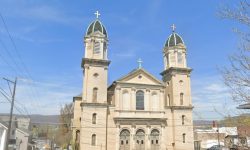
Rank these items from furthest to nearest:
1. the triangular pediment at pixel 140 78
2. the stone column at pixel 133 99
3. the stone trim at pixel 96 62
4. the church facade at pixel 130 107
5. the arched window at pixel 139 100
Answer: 1. the triangular pediment at pixel 140 78
2. the arched window at pixel 139 100
3. the stone column at pixel 133 99
4. the stone trim at pixel 96 62
5. the church facade at pixel 130 107

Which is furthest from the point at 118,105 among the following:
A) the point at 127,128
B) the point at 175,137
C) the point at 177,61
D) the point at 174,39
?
the point at 174,39

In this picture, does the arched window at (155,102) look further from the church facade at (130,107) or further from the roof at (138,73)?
the roof at (138,73)

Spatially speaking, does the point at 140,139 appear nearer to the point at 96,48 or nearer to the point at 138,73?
the point at 138,73

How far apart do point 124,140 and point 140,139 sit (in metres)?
2.55

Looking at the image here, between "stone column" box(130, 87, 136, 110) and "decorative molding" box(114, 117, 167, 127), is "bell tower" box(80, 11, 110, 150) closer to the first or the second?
"decorative molding" box(114, 117, 167, 127)

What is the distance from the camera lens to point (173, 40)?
171 ft

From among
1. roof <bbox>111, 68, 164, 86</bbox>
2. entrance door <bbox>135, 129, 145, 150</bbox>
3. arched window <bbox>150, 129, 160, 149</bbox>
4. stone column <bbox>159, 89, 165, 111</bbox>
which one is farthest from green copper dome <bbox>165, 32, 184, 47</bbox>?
entrance door <bbox>135, 129, 145, 150</bbox>

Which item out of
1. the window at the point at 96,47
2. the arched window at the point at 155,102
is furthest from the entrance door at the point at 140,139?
the window at the point at 96,47

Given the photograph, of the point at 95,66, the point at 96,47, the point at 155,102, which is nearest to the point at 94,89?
the point at 95,66

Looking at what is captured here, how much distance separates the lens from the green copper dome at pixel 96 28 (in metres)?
47.3

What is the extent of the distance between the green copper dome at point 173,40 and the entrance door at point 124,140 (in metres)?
17.9

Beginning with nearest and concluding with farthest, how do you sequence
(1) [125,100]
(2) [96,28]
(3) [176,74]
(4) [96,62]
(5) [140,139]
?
(5) [140,139] < (4) [96,62] < (1) [125,100] < (2) [96,28] < (3) [176,74]

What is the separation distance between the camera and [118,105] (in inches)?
1759

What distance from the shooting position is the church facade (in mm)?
42656
